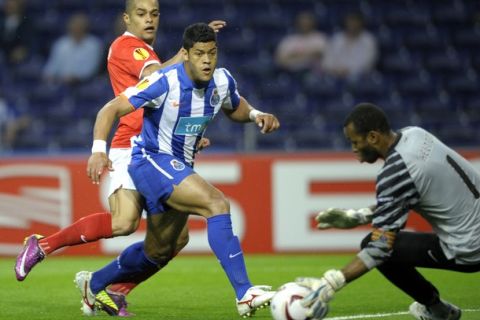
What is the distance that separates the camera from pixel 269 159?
39.6ft

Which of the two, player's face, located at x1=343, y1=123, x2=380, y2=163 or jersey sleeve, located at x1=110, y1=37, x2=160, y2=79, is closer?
player's face, located at x1=343, y1=123, x2=380, y2=163

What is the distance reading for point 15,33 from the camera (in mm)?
15070

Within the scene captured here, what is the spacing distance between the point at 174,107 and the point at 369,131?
166 centimetres

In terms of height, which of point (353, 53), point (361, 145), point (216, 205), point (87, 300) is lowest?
point (87, 300)

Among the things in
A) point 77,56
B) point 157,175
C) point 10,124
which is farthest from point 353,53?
point 157,175

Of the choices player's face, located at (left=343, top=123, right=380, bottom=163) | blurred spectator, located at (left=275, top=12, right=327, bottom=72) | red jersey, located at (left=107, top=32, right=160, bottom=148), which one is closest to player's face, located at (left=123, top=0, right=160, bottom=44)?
red jersey, located at (left=107, top=32, right=160, bottom=148)

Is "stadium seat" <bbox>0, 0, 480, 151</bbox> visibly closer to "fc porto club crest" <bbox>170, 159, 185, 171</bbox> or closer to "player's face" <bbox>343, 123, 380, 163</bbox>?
"fc porto club crest" <bbox>170, 159, 185, 171</bbox>

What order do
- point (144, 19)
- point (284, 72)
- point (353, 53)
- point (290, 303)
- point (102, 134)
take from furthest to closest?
point (284, 72) < point (353, 53) < point (144, 19) < point (102, 134) < point (290, 303)

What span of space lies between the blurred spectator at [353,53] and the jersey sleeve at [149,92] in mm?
7862

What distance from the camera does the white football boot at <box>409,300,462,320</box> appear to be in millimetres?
6344

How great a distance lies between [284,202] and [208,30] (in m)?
5.32

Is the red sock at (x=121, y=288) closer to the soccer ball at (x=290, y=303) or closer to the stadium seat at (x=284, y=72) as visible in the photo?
the soccer ball at (x=290, y=303)

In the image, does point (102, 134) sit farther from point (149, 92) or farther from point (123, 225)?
point (123, 225)

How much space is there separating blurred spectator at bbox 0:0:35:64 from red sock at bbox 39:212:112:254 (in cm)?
829
